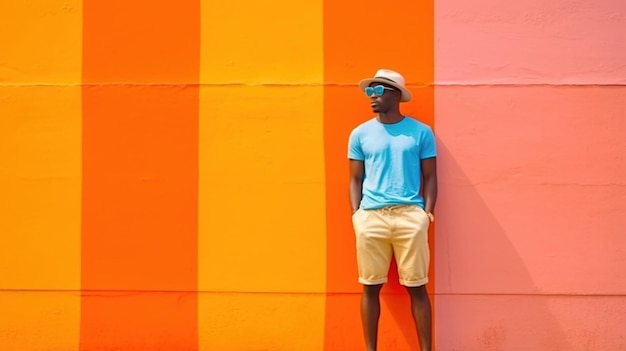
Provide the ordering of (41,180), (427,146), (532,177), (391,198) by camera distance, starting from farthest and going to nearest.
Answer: (41,180), (532,177), (427,146), (391,198)

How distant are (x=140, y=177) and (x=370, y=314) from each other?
5.59 ft

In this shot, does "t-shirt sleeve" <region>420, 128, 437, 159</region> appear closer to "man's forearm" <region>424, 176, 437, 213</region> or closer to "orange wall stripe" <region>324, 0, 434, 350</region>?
"man's forearm" <region>424, 176, 437, 213</region>

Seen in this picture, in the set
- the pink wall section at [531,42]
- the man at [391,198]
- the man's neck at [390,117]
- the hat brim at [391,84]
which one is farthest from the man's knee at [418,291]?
the pink wall section at [531,42]

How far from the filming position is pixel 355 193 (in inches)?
165

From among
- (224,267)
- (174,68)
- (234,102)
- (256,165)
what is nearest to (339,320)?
(224,267)

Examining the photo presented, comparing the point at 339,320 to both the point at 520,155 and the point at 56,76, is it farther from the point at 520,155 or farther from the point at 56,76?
the point at 56,76

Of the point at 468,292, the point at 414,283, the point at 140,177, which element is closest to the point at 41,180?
the point at 140,177

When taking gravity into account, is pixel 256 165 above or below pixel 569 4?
below

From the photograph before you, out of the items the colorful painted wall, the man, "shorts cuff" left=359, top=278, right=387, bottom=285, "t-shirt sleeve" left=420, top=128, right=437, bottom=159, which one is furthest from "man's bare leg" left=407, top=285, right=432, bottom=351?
"t-shirt sleeve" left=420, top=128, right=437, bottom=159

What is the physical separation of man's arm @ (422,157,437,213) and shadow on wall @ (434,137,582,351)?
0.23 m

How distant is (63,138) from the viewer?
14.7ft

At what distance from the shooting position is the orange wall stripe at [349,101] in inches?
173

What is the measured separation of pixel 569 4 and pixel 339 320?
8.13 ft

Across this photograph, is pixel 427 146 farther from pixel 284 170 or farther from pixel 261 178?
pixel 261 178
